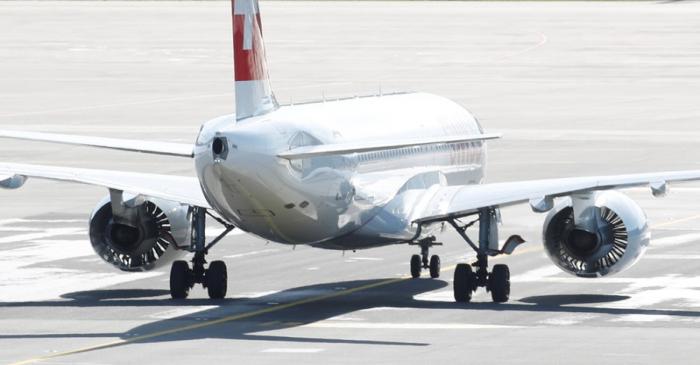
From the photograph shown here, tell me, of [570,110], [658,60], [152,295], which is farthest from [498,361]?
[658,60]

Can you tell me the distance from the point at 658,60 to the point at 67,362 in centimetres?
10344

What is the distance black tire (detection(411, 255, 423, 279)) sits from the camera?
42.2 meters

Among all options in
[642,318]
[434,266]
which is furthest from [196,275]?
[642,318]

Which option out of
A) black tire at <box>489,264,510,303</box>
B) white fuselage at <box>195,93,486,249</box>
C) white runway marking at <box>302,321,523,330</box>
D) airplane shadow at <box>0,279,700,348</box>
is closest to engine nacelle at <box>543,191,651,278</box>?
airplane shadow at <box>0,279,700,348</box>

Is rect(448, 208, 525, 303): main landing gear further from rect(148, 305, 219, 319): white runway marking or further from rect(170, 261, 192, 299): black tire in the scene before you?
rect(170, 261, 192, 299): black tire

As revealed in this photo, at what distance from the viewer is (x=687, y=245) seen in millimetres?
48219

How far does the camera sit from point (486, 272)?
38.2 metres

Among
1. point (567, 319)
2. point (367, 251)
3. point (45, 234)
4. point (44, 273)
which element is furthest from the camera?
point (45, 234)

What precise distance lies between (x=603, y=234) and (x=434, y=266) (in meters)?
5.38

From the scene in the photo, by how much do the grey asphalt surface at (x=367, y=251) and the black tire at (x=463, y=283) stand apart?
355mm

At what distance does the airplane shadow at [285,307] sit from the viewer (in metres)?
33.9

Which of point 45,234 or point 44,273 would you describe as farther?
point 45,234

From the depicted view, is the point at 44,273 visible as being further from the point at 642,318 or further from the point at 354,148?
the point at 642,318

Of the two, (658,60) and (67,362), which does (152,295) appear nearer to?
(67,362)
